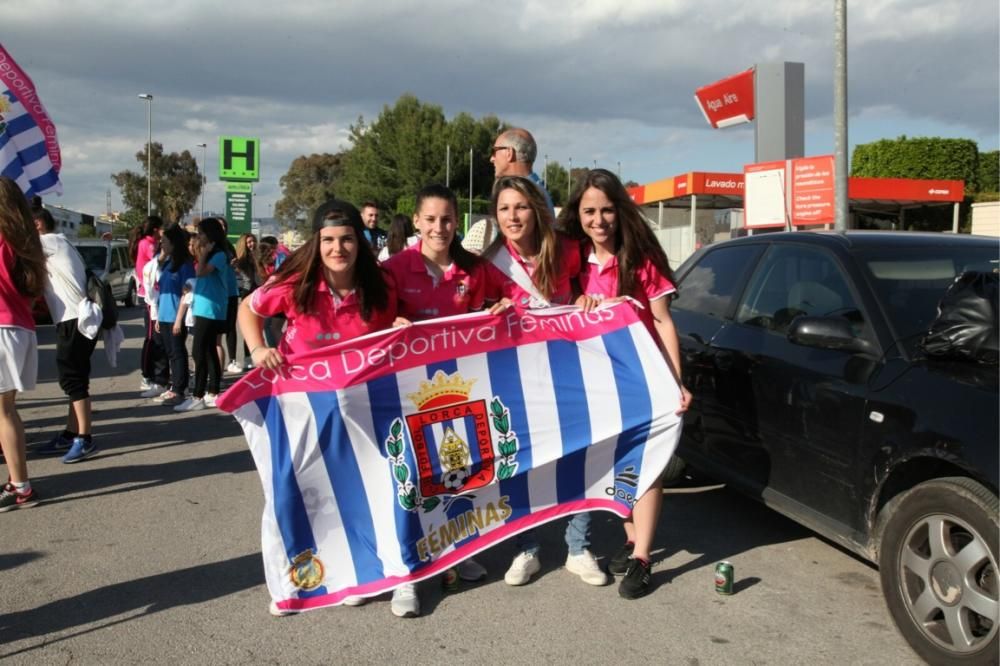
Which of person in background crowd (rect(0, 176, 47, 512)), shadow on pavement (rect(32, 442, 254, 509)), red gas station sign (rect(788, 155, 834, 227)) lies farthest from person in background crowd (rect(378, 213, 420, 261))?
red gas station sign (rect(788, 155, 834, 227))

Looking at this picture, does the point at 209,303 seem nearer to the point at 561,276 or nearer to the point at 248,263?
the point at 248,263

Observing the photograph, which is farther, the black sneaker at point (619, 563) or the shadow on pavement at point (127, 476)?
the shadow on pavement at point (127, 476)

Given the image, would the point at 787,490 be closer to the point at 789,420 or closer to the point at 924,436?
the point at 789,420

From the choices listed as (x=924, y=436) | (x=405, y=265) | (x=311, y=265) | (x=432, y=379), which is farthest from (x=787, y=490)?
(x=311, y=265)

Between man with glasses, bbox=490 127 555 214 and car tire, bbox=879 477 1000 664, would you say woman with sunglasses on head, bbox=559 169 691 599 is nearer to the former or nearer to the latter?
man with glasses, bbox=490 127 555 214

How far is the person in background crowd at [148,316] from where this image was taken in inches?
373

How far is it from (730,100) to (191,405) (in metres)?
18.0

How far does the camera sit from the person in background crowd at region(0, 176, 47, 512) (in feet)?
16.7

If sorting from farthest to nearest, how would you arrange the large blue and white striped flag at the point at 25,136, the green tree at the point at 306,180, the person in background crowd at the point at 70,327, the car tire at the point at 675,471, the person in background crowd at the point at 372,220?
the green tree at the point at 306,180 → the person in background crowd at the point at 372,220 → the large blue and white striped flag at the point at 25,136 → the person in background crowd at the point at 70,327 → the car tire at the point at 675,471

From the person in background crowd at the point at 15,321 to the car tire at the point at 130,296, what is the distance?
1972cm

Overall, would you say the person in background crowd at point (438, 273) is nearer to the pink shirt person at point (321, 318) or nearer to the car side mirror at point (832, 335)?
the pink shirt person at point (321, 318)

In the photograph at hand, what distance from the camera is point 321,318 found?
384 centimetres

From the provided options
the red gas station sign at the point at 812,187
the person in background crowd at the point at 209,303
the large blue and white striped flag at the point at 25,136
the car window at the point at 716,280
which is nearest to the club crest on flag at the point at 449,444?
the car window at the point at 716,280

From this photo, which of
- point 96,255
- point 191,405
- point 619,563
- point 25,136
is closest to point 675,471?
point 619,563
